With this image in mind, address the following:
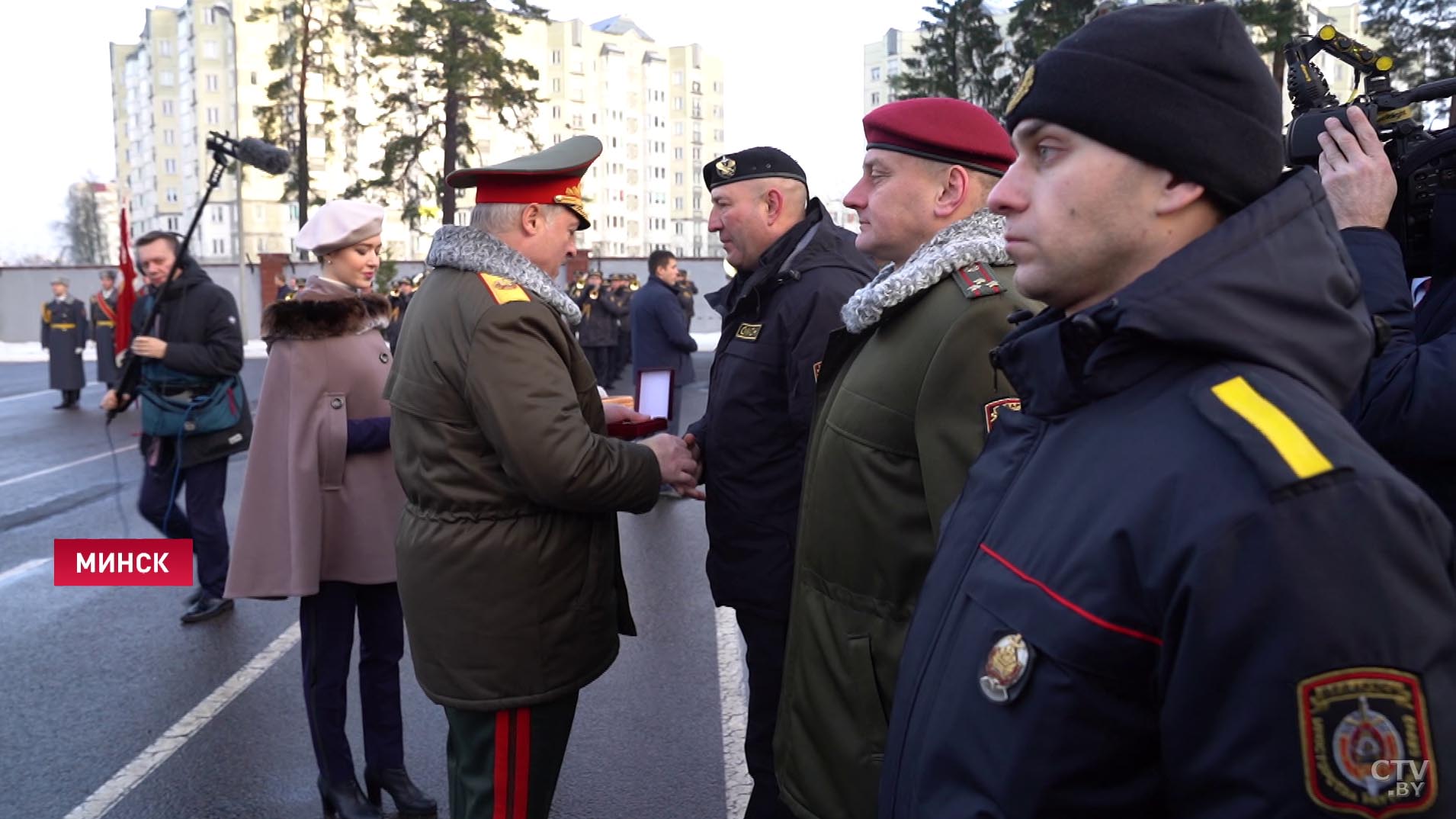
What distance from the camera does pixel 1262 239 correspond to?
117cm

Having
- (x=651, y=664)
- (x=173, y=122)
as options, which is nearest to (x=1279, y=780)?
(x=651, y=664)

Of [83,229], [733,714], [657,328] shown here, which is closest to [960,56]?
[657,328]

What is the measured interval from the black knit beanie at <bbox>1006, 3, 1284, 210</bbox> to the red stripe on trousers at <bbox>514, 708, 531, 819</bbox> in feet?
7.08

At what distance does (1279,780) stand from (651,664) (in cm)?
438

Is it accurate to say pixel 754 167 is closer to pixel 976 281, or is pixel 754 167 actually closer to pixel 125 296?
pixel 976 281

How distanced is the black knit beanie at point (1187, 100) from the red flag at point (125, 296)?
5614 mm

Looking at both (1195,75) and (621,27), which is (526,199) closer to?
(1195,75)

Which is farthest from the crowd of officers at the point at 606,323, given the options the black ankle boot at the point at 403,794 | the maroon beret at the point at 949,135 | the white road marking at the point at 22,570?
the maroon beret at the point at 949,135

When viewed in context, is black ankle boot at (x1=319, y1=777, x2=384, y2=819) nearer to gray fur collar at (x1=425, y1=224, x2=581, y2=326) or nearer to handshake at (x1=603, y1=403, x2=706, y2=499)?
handshake at (x1=603, y1=403, x2=706, y2=499)

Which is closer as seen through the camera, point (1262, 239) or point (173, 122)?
point (1262, 239)

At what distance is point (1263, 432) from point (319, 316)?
11.2ft

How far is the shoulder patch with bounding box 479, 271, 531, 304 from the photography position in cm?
283

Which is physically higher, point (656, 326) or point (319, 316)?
point (319, 316)

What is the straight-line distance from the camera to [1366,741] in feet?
3.23
